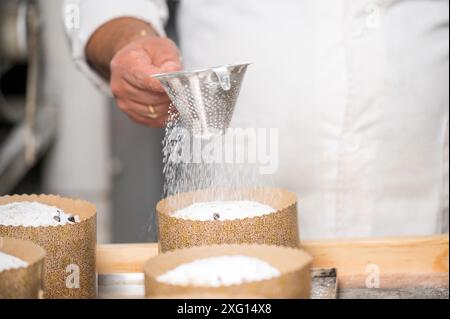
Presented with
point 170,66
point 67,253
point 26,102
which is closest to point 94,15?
point 170,66

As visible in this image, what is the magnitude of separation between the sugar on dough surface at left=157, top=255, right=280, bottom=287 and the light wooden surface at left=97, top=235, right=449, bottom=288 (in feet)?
1.15

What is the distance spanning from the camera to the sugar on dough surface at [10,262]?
75 cm

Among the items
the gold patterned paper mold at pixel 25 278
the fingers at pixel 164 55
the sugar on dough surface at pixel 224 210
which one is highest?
the fingers at pixel 164 55

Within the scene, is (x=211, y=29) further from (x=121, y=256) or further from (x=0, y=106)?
(x=0, y=106)

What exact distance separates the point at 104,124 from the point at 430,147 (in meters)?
1.72

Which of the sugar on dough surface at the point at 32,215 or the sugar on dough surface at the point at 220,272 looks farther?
the sugar on dough surface at the point at 32,215

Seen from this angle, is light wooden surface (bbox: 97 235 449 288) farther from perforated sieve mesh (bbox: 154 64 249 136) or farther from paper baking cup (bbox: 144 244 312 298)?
paper baking cup (bbox: 144 244 312 298)

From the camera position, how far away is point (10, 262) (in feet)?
2.52

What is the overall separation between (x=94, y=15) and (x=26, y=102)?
135 cm

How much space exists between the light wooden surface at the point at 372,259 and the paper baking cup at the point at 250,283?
33cm

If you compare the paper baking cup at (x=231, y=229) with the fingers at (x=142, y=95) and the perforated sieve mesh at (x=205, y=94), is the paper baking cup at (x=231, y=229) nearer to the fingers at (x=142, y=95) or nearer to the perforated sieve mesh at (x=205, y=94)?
the perforated sieve mesh at (x=205, y=94)

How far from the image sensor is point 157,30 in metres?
1.53

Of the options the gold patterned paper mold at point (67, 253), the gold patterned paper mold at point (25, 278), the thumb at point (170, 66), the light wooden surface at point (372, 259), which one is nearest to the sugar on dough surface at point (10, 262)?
the gold patterned paper mold at point (25, 278)

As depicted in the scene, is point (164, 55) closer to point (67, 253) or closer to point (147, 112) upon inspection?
point (147, 112)
